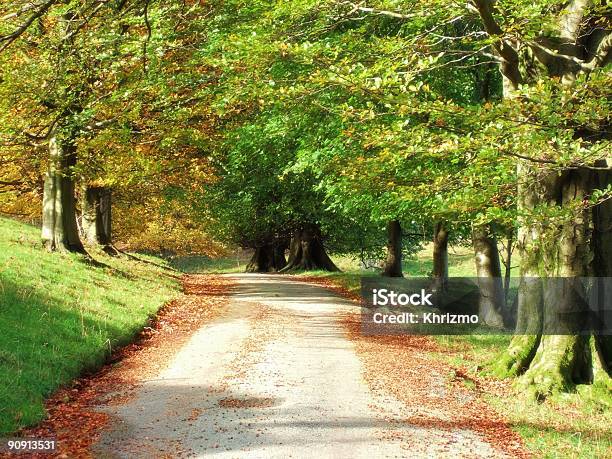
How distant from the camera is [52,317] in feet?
42.5

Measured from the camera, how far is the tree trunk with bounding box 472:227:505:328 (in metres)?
19.9

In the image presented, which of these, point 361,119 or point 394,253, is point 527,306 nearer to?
point 361,119

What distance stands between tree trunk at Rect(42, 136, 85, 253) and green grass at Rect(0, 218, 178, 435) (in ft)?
2.19

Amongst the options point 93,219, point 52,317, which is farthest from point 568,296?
point 93,219

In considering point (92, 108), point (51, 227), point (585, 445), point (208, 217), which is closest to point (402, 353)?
point (585, 445)

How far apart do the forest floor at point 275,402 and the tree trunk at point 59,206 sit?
7.43m

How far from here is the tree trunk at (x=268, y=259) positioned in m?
49.5

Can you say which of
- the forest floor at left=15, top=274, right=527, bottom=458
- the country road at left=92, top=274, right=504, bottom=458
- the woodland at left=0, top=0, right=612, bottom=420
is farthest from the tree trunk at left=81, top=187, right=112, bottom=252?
the country road at left=92, top=274, right=504, bottom=458

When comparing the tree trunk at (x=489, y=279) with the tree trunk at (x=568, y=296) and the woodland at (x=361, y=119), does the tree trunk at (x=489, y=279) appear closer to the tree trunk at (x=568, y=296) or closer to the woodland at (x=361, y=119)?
the woodland at (x=361, y=119)

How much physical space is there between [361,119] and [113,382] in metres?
5.96

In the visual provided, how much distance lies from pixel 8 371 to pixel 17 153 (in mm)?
12507

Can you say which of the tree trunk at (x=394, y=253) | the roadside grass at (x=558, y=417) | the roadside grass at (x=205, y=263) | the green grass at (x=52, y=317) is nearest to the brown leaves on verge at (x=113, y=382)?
the green grass at (x=52, y=317)

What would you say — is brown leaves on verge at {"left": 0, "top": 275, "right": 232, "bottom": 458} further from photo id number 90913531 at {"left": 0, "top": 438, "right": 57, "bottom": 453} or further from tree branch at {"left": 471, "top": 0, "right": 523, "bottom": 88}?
tree branch at {"left": 471, "top": 0, "right": 523, "bottom": 88}

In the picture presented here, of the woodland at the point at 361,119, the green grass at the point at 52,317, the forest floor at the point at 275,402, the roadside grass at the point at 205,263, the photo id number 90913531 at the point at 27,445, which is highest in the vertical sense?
the woodland at the point at 361,119
